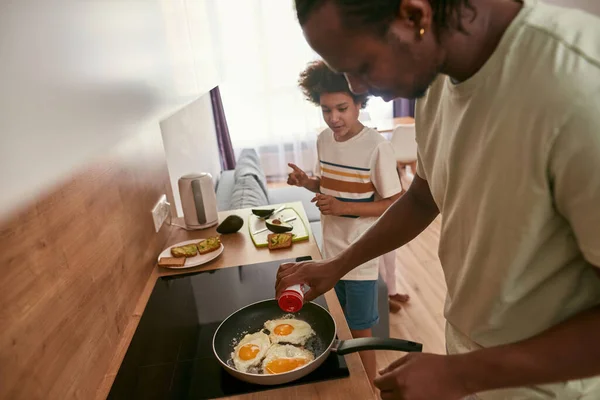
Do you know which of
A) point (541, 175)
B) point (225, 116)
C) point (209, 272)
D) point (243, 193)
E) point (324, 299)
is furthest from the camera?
point (225, 116)

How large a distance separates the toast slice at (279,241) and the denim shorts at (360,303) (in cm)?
36

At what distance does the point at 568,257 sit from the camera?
67 cm

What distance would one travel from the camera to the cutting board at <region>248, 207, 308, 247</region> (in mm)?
1610

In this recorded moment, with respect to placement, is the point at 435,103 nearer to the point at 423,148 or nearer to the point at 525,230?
the point at 423,148

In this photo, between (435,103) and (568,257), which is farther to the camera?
(435,103)

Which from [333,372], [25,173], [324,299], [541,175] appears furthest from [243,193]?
[541,175]

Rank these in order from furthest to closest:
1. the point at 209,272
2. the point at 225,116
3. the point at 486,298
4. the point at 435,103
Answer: the point at 225,116
the point at 209,272
the point at 435,103
the point at 486,298

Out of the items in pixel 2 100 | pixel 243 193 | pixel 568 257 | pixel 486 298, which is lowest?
pixel 243 193

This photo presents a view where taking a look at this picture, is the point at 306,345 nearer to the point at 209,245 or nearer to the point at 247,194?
the point at 209,245

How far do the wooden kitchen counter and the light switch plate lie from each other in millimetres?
104

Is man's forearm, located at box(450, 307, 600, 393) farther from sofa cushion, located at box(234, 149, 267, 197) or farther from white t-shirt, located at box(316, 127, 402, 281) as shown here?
sofa cushion, located at box(234, 149, 267, 197)

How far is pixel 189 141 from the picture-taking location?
282cm

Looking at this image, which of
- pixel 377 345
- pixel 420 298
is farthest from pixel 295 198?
pixel 377 345

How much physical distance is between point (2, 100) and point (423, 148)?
2.53ft
